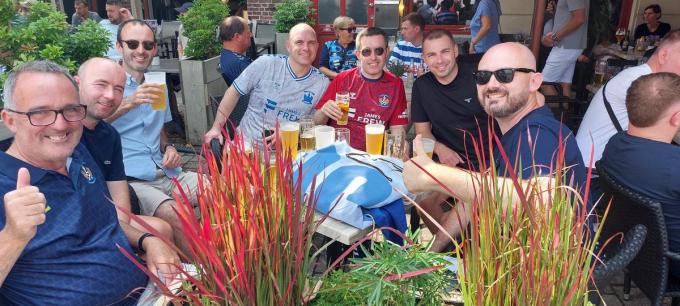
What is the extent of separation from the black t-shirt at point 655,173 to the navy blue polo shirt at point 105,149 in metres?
2.42

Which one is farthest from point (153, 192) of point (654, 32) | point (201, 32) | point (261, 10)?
point (654, 32)

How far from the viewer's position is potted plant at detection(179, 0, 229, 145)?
5.46 meters

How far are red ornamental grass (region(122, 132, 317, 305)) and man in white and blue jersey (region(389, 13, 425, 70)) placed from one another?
449 cm

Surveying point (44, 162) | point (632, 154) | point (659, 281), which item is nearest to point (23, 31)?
point (44, 162)

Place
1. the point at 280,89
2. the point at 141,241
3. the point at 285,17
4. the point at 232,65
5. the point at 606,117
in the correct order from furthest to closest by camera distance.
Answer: the point at 285,17, the point at 232,65, the point at 280,89, the point at 606,117, the point at 141,241

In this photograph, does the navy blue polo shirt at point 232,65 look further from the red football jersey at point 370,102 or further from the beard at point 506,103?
the beard at point 506,103

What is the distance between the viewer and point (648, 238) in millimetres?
2100

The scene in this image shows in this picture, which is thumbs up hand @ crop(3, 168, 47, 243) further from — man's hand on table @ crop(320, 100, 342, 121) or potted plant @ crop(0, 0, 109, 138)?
man's hand on table @ crop(320, 100, 342, 121)

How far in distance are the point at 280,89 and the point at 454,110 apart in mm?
1244

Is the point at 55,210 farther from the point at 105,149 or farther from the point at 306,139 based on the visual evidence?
the point at 306,139

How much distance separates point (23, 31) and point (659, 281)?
3.35m

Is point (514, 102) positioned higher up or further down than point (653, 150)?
higher up

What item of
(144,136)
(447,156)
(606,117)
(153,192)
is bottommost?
(153,192)

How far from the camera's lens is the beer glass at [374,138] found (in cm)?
257
